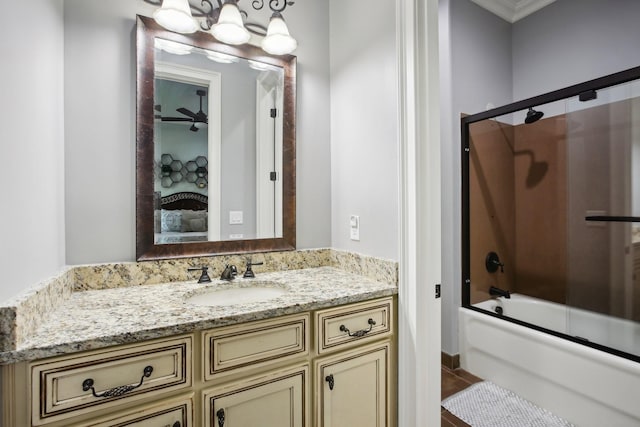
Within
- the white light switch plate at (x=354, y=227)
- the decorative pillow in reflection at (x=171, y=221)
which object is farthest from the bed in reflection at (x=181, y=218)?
the white light switch plate at (x=354, y=227)

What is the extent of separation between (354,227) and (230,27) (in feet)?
3.69

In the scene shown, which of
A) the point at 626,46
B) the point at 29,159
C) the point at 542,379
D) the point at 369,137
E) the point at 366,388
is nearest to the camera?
the point at 29,159

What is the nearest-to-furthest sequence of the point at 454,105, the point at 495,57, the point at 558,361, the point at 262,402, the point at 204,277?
1. the point at 262,402
2. the point at 204,277
3. the point at 558,361
4. the point at 454,105
5. the point at 495,57

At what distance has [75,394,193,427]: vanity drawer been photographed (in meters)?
0.80

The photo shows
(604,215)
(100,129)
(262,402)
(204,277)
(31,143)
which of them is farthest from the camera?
(604,215)

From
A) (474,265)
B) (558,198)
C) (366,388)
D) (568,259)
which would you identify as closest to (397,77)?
(366,388)

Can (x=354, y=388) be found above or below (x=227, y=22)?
below

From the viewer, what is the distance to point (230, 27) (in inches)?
55.8

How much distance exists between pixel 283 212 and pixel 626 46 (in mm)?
2657

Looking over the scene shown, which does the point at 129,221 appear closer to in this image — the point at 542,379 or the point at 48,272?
the point at 48,272

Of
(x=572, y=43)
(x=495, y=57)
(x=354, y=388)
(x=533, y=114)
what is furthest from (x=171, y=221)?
(x=572, y=43)

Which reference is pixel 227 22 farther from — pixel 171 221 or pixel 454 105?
pixel 454 105

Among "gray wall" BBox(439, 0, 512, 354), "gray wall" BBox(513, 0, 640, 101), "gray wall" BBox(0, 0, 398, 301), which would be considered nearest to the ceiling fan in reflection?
"gray wall" BBox(0, 0, 398, 301)

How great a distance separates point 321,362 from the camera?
3.69 ft
